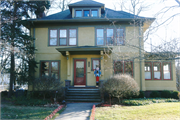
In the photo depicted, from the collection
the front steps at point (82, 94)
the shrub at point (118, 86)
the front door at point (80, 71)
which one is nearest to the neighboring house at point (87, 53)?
the front door at point (80, 71)

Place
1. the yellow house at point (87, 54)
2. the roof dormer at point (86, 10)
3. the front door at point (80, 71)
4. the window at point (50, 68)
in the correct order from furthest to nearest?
the roof dormer at point (86, 10)
the window at point (50, 68)
the front door at point (80, 71)
the yellow house at point (87, 54)

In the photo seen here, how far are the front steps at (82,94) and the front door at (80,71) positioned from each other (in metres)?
1.12

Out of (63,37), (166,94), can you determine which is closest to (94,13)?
(63,37)

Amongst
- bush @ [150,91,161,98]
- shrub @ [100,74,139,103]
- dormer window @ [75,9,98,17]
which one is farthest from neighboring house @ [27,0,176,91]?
shrub @ [100,74,139,103]

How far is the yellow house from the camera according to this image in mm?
14039

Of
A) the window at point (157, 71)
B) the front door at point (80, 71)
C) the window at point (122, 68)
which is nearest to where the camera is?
the front door at point (80, 71)

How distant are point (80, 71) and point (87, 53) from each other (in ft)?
5.45

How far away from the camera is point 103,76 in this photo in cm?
1378

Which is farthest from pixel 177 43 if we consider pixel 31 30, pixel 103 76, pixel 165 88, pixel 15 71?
pixel 31 30

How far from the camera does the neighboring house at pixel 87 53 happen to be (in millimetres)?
14047

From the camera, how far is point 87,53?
14094mm

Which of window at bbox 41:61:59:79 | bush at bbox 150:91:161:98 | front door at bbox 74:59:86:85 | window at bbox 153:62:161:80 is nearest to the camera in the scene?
bush at bbox 150:91:161:98

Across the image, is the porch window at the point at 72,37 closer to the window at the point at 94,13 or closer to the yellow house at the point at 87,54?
the yellow house at the point at 87,54

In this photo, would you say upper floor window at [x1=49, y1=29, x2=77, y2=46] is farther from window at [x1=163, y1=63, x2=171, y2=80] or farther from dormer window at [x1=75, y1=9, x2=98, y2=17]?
window at [x1=163, y1=63, x2=171, y2=80]
